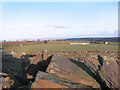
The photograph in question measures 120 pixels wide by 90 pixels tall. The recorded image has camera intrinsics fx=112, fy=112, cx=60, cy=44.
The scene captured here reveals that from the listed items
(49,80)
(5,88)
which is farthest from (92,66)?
(5,88)

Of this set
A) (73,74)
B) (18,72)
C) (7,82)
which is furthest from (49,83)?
(18,72)

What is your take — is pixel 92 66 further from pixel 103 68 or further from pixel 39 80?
pixel 39 80

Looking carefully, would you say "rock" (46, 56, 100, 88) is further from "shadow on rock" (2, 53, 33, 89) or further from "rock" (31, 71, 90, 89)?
"shadow on rock" (2, 53, 33, 89)

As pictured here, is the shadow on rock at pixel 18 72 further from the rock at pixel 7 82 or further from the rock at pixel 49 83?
the rock at pixel 49 83

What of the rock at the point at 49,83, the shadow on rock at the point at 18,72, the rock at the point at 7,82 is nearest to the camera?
the rock at the point at 49,83

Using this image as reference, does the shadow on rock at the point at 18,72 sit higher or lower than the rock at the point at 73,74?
lower

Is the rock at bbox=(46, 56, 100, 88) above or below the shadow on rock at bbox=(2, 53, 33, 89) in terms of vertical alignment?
above

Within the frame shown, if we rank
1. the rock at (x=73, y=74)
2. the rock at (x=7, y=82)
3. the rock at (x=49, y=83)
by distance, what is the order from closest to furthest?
the rock at (x=49, y=83) < the rock at (x=73, y=74) < the rock at (x=7, y=82)

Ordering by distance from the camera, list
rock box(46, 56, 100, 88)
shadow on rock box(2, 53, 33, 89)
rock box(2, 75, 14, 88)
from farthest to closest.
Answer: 1. shadow on rock box(2, 53, 33, 89)
2. rock box(2, 75, 14, 88)
3. rock box(46, 56, 100, 88)

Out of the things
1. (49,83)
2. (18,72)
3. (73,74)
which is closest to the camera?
(49,83)

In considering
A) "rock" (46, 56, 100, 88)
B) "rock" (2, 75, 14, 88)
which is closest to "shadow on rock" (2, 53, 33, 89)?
"rock" (2, 75, 14, 88)

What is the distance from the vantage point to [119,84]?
12.4ft

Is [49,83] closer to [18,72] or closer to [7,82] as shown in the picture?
[7,82]

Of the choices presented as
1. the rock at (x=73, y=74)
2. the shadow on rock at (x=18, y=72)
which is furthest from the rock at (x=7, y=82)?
the rock at (x=73, y=74)
